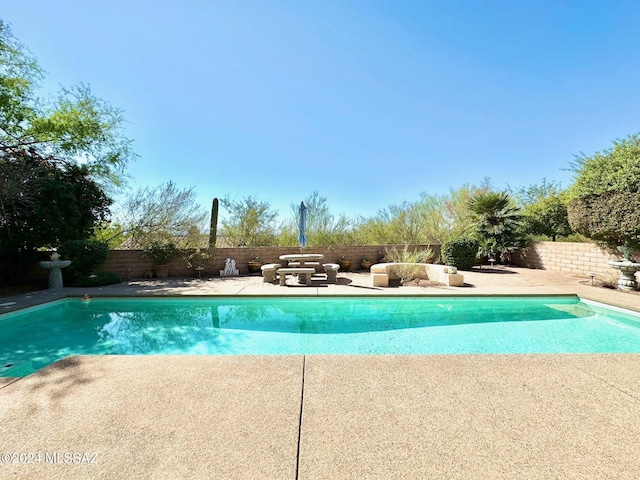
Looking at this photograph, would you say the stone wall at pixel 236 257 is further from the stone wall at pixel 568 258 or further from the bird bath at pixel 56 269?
the stone wall at pixel 568 258

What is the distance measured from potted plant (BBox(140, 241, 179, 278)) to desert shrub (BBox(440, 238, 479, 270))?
8601 mm

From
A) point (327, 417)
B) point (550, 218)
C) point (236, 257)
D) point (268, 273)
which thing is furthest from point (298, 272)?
point (550, 218)

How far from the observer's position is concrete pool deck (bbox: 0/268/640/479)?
138cm

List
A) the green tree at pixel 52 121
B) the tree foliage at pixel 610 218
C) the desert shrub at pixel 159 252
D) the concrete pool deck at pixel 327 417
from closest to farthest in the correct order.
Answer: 1. the concrete pool deck at pixel 327 417
2. the tree foliage at pixel 610 218
3. the green tree at pixel 52 121
4. the desert shrub at pixel 159 252

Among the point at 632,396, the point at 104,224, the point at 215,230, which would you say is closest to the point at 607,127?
the point at 632,396

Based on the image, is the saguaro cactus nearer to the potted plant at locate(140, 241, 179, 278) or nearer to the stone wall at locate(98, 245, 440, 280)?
the stone wall at locate(98, 245, 440, 280)

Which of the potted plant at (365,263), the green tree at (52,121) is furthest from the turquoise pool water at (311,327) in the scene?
the green tree at (52,121)

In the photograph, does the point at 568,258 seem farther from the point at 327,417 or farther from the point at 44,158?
the point at 44,158

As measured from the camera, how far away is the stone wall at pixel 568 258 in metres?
8.00

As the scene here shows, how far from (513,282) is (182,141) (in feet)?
34.7

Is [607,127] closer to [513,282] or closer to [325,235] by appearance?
[513,282]

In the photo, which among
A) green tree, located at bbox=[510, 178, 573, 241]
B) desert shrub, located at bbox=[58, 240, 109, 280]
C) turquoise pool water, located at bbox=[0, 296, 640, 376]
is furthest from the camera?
green tree, located at bbox=[510, 178, 573, 241]

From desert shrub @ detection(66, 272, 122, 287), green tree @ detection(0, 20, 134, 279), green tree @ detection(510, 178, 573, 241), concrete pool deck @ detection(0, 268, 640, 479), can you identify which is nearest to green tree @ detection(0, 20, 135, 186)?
green tree @ detection(0, 20, 134, 279)

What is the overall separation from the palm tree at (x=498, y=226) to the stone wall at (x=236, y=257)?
5.56ft
